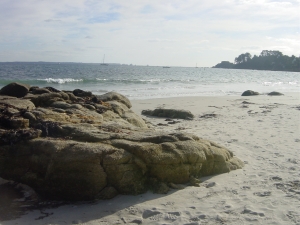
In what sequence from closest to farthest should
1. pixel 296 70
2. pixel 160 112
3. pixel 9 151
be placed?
pixel 9 151 < pixel 160 112 < pixel 296 70

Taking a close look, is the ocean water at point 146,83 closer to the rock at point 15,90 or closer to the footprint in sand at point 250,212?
the rock at point 15,90

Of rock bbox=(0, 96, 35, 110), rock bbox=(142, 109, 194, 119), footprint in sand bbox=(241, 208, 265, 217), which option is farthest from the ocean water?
footprint in sand bbox=(241, 208, 265, 217)

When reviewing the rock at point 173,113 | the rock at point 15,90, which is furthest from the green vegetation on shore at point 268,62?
the rock at point 15,90

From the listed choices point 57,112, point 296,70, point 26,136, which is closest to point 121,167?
point 26,136

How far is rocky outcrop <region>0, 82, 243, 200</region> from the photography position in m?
4.76

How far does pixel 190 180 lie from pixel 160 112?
25.9 ft

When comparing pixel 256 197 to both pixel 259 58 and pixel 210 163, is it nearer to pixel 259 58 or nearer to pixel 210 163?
pixel 210 163

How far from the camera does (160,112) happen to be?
13195mm

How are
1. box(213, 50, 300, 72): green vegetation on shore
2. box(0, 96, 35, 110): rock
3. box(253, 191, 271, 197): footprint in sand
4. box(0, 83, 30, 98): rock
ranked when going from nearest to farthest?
box(253, 191, 271, 197): footprint in sand, box(0, 96, 35, 110): rock, box(0, 83, 30, 98): rock, box(213, 50, 300, 72): green vegetation on shore

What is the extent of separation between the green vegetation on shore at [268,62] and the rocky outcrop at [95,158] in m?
122

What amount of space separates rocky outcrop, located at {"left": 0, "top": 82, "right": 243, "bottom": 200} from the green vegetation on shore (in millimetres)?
122370

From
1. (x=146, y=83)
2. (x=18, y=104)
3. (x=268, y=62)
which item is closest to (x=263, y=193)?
(x=18, y=104)

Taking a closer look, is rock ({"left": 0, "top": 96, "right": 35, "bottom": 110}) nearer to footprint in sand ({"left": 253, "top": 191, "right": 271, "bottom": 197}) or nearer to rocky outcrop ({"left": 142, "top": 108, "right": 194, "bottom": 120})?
footprint in sand ({"left": 253, "top": 191, "right": 271, "bottom": 197})

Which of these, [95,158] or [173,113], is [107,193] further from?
[173,113]
